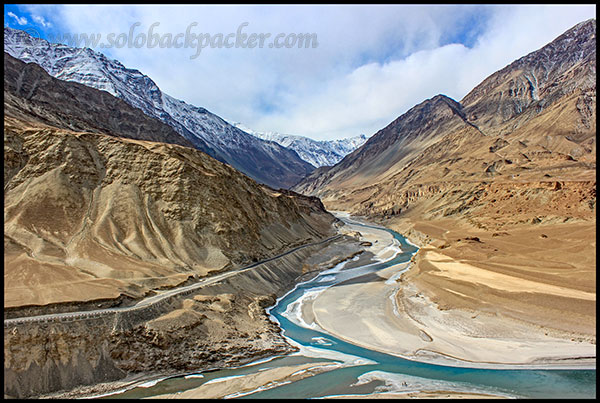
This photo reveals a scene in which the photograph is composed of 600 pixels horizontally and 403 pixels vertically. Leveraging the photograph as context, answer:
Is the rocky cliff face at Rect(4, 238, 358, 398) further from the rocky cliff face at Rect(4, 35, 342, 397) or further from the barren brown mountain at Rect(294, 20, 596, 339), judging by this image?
the barren brown mountain at Rect(294, 20, 596, 339)

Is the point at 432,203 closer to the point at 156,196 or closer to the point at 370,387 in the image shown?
the point at 156,196

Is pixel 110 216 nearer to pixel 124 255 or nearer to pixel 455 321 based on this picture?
pixel 124 255

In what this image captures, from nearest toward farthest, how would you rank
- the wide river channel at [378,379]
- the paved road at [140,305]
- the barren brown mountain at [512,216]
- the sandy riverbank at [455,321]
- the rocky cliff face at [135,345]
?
the wide river channel at [378,379]
the rocky cliff face at [135,345]
the paved road at [140,305]
the sandy riverbank at [455,321]
the barren brown mountain at [512,216]

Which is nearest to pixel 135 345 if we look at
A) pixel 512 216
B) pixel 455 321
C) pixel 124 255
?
pixel 124 255

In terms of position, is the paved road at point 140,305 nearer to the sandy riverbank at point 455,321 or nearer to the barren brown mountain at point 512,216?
the sandy riverbank at point 455,321

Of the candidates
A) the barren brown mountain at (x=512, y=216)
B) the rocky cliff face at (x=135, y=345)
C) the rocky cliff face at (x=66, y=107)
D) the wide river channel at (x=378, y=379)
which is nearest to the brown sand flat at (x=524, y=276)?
the barren brown mountain at (x=512, y=216)

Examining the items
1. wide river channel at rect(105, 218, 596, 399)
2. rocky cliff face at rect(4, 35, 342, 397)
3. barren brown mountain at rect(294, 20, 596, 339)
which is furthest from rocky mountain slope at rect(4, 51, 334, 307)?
barren brown mountain at rect(294, 20, 596, 339)
